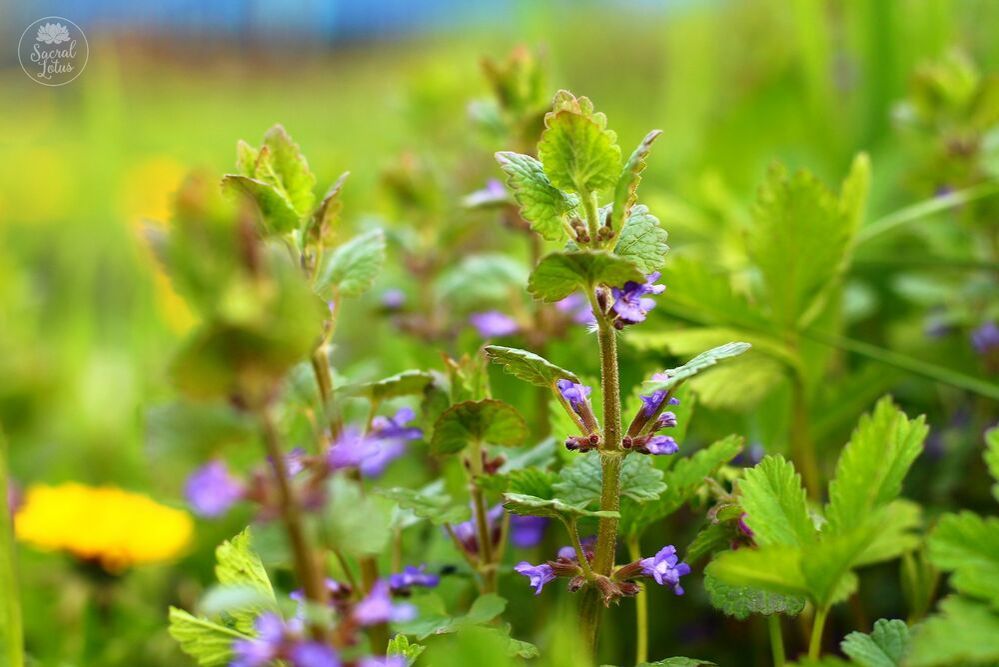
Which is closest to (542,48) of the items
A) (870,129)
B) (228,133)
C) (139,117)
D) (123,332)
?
(870,129)

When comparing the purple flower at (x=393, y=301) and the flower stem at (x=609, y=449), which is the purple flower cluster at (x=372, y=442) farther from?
the purple flower at (x=393, y=301)

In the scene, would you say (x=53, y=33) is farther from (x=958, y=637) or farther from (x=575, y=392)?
(x=958, y=637)

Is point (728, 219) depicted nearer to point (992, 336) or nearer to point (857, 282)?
point (857, 282)

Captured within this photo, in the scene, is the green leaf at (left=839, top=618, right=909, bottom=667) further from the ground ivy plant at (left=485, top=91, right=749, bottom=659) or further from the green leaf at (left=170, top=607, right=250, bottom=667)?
the green leaf at (left=170, top=607, right=250, bottom=667)

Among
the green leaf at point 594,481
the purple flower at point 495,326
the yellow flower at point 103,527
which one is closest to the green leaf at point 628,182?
the green leaf at point 594,481

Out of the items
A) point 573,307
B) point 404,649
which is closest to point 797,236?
point 573,307

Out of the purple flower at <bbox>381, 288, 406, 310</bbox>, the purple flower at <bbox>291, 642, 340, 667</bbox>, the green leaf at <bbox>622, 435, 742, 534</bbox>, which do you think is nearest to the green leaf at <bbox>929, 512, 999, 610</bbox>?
the green leaf at <bbox>622, 435, 742, 534</bbox>
